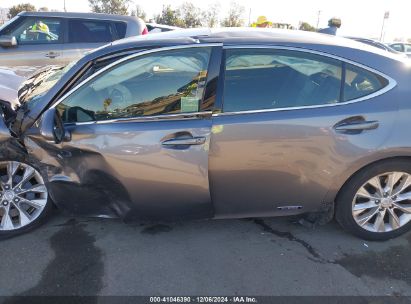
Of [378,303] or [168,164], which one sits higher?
[168,164]

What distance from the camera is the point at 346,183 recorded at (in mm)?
2939

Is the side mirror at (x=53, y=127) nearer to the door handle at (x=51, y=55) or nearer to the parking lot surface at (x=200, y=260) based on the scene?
the parking lot surface at (x=200, y=260)

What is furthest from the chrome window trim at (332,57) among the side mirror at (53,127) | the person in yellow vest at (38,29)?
the person in yellow vest at (38,29)

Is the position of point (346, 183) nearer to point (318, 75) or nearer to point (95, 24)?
point (318, 75)

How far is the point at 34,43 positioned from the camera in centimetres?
656

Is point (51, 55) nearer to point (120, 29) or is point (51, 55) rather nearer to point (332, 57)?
point (120, 29)

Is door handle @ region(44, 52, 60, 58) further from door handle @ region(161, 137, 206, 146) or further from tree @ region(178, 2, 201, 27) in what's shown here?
tree @ region(178, 2, 201, 27)

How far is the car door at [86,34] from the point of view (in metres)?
6.59

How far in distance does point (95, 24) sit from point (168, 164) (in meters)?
4.88

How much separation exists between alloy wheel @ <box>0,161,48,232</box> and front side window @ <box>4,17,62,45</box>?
4236mm

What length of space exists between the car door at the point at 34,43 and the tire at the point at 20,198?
3.90 m

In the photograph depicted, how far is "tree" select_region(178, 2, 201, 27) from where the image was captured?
3764 centimetres

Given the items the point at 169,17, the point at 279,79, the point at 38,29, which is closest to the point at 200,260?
the point at 279,79

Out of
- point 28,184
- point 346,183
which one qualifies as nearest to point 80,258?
point 28,184
